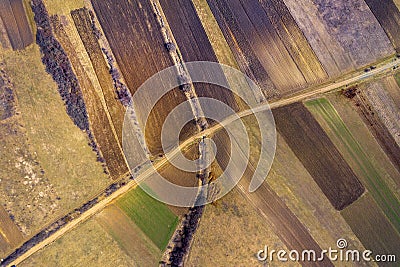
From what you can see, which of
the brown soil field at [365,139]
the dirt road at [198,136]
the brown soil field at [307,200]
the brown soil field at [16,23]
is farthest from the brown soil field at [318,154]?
the brown soil field at [16,23]

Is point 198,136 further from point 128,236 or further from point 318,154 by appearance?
point 318,154

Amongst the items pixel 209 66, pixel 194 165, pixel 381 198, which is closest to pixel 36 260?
pixel 194 165

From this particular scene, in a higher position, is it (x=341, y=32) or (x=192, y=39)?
(x=192, y=39)

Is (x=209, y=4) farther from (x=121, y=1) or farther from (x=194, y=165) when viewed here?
(x=194, y=165)


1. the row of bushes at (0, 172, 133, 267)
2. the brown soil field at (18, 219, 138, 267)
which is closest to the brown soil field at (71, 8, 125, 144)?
the row of bushes at (0, 172, 133, 267)

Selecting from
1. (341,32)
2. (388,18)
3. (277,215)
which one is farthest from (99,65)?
(388,18)

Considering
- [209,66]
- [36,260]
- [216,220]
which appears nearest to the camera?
[36,260]
